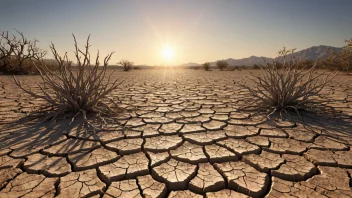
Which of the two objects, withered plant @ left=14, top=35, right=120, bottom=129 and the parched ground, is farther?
withered plant @ left=14, top=35, right=120, bottom=129

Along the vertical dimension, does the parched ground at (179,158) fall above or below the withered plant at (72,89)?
below

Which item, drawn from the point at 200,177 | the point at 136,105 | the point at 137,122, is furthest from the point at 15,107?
the point at 200,177

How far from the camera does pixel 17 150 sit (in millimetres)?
1667

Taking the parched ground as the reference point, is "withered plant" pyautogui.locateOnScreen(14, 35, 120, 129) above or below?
above

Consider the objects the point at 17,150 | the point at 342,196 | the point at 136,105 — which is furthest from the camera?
the point at 136,105

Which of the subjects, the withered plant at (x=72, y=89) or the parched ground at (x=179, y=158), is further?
the withered plant at (x=72, y=89)

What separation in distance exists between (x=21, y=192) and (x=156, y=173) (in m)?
0.79

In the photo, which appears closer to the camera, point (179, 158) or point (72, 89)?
point (179, 158)

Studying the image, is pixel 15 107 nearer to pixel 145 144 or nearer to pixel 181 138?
pixel 145 144

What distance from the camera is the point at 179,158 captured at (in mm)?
1565

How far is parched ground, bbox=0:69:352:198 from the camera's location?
121 centimetres

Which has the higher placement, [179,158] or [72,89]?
[72,89]

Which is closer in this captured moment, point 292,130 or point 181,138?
point 181,138

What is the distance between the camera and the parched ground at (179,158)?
1209mm
